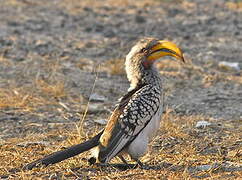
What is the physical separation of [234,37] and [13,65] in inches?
141

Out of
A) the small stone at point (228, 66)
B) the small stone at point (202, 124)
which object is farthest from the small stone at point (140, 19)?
the small stone at point (202, 124)

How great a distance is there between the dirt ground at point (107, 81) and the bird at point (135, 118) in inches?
5.6

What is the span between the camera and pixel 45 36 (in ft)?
30.9

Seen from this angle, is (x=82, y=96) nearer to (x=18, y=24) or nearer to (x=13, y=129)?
(x=13, y=129)

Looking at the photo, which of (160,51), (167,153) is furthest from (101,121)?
(160,51)

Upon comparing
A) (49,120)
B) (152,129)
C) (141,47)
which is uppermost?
(141,47)

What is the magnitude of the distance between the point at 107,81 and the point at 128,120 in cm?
311

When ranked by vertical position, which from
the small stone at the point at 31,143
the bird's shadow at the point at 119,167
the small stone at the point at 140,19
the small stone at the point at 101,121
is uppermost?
the small stone at the point at 140,19

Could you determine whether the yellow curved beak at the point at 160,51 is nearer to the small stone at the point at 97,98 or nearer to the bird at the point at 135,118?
the bird at the point at 135,118

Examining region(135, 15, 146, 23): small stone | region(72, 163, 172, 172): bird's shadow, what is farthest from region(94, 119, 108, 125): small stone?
region(135, 15, 146, 23): small stone

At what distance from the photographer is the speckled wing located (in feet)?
14.7

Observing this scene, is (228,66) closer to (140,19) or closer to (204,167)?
(140,19)

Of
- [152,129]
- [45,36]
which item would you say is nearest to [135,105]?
[152,129]

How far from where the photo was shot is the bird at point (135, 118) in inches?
177
